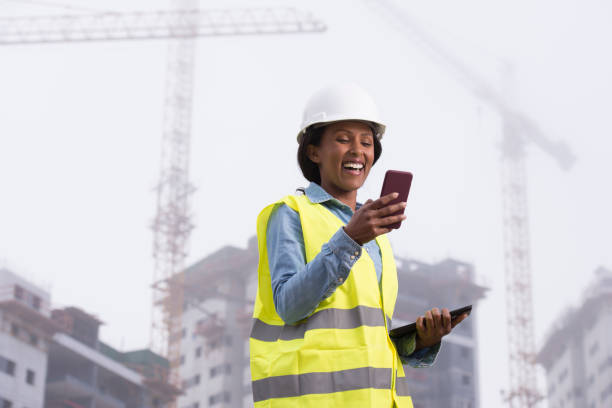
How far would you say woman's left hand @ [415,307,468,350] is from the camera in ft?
8.97

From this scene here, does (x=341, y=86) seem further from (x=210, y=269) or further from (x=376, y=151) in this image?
(x=210, y=269)

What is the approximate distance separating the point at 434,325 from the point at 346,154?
595mm

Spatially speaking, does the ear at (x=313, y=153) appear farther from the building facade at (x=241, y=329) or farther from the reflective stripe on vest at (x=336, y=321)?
the building facade at (x=241, y=329)

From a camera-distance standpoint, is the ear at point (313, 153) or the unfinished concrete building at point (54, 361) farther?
the unfinished concrete building at point (54, 361)

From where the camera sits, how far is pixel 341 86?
284cm

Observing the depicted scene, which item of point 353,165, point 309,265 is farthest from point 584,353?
point 309,265

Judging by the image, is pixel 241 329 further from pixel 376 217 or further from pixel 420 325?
pixel 376 217

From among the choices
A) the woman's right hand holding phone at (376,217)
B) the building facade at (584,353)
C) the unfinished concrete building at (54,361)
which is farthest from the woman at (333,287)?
the building facade at (584,353)

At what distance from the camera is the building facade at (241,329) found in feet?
314

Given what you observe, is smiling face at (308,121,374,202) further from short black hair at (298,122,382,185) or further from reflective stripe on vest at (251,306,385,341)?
reflective stripe on vest at (251,306,385,341)

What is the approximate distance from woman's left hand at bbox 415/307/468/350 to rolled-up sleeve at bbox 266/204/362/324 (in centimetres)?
41

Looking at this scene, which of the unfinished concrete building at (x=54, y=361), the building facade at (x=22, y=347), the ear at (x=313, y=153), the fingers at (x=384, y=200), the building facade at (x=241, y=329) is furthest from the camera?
the building facade at (x=241, y=329)

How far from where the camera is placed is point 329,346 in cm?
247

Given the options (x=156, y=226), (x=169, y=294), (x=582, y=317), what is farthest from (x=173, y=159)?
(x=582, y=317)
